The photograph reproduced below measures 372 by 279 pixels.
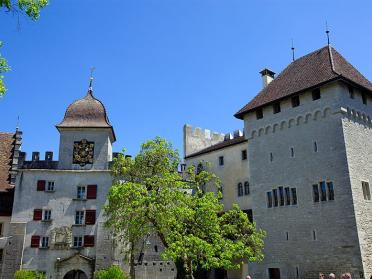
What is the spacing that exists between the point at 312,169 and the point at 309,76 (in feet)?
23.1

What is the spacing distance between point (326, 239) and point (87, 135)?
867 inches

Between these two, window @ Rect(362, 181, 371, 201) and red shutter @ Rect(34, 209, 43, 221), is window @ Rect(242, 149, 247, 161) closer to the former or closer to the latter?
window @ Rect(362, 181, 371, 201)

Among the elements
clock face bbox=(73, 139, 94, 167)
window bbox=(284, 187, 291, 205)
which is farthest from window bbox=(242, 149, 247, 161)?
clock face bbox=(73, 139, 94, 167)

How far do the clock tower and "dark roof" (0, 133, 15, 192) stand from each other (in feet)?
16.1

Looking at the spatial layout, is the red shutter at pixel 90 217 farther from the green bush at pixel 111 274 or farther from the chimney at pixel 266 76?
the chimney at pixel 266 76

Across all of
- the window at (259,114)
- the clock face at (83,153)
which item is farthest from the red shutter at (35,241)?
the window at (259,114)

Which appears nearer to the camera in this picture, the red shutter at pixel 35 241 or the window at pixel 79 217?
the red shutter at pixel 35 241

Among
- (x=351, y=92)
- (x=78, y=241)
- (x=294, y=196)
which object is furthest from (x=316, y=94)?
(x=78, y=241)

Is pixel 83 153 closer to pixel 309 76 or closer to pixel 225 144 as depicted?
pixel 225 144

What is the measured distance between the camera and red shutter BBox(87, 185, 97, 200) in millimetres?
34156

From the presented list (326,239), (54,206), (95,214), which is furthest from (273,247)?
(54,206)

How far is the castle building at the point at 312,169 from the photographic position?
2462 cm

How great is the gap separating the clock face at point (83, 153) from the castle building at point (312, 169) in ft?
45.0

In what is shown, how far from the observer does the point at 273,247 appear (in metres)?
27.8
